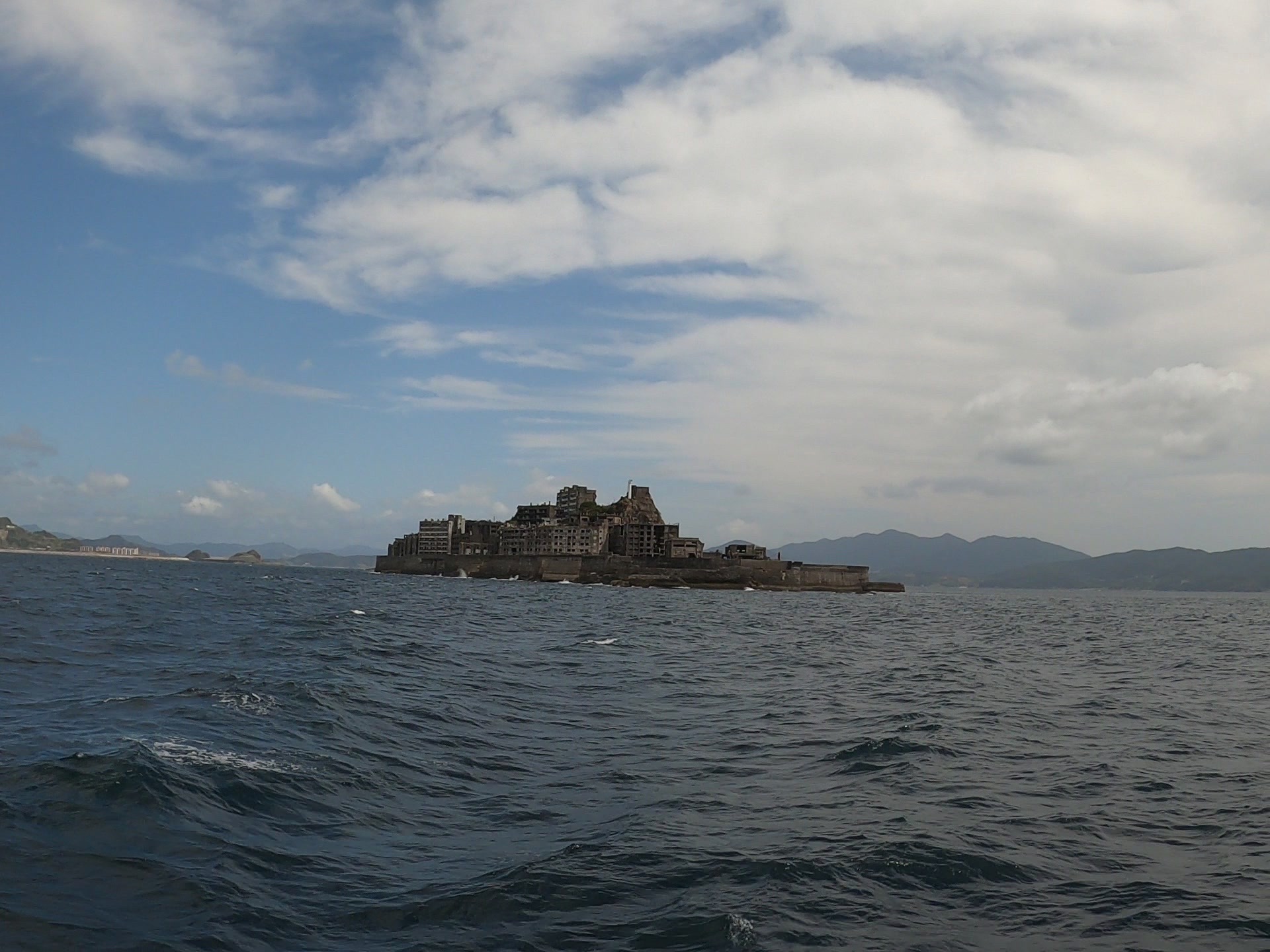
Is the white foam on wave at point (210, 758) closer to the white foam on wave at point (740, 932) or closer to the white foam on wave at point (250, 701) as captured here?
the white foam on wave at point (250, 701)

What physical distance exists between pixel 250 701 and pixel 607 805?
12673mm

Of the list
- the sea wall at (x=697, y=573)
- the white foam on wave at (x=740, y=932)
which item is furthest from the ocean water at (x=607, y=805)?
the sea wall at (x=697, y=573)

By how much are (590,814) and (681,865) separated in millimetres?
3414

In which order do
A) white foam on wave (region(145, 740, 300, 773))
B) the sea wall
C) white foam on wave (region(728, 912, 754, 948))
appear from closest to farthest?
white foam on wave (region(728, 912, 754, 948))
white foam on wave (region(145, 740, 300, 773))
the sea wall

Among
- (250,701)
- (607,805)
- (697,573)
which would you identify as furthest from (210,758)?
(697,573)

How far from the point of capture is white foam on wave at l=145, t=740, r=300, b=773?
1819 cm

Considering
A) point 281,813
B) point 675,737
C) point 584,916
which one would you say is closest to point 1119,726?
point 675,737

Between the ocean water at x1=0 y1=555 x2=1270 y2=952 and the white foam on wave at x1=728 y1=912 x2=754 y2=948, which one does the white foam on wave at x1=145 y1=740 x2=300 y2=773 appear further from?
the white foam on wave at x1=728 y1=912 x2=754 y2=948

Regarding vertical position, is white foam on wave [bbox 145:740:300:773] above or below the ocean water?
above

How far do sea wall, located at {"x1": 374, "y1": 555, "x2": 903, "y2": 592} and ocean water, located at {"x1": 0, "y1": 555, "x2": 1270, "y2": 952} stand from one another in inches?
5357

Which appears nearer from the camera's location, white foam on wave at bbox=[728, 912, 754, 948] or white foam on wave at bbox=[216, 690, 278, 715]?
white foam on wave at bbox=[728, 912, 754, 948]

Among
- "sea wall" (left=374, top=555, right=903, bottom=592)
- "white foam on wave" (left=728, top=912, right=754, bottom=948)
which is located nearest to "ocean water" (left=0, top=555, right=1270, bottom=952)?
"white foam on wave" (left=728, top=912, right=754, bottom=948)

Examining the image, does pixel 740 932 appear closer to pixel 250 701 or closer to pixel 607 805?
pixel 607 805

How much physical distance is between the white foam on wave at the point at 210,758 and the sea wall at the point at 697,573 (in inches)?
6167
